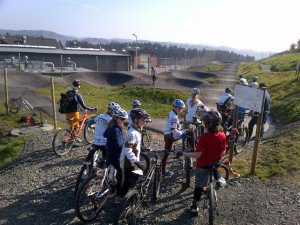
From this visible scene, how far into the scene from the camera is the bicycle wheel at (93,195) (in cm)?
537

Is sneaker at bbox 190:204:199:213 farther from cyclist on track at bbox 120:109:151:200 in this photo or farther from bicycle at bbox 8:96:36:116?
bicycle at bbox 8:96:36:116

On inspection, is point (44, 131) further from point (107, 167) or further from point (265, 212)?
point (265, 212)

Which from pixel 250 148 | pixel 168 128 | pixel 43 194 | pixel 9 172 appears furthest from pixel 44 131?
pixel 250 148

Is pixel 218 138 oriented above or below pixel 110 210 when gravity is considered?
above

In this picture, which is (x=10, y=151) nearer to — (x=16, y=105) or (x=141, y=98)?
(x=16, y=105)

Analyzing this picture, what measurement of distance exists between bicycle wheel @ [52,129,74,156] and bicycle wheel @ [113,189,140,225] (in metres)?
4.71

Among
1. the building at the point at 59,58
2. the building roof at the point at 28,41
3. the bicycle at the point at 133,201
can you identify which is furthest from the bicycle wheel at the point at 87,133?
the building roof at the point at 28,41

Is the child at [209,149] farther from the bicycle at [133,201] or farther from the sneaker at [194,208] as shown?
the bicycle at [133,201]

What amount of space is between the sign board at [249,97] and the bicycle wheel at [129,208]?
168 inches

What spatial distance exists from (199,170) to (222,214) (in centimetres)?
145

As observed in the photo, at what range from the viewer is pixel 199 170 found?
5406 mm

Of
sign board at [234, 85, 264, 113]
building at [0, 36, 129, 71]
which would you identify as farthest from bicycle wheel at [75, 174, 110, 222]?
building at [0, 36, 129, 71]

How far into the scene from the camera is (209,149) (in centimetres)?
520

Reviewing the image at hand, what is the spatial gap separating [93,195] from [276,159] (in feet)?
20.4
